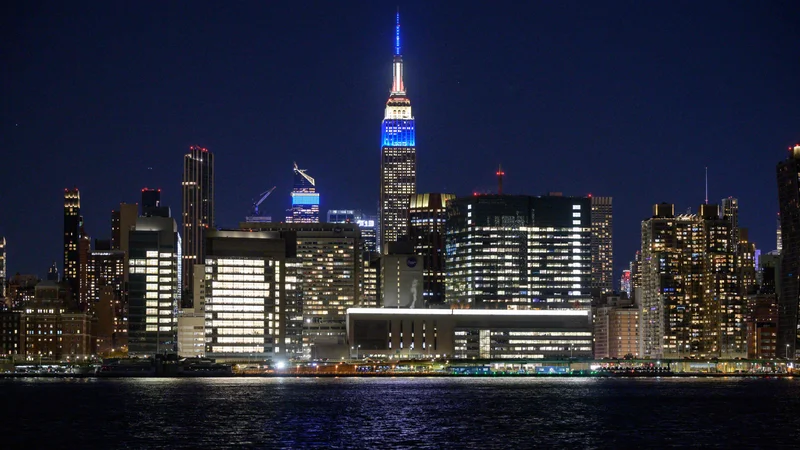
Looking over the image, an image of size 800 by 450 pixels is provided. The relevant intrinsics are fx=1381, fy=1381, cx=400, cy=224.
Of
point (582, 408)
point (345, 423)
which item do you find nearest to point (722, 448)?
point (345, 423)

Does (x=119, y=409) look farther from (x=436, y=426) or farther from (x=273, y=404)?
(x=436, y=426)

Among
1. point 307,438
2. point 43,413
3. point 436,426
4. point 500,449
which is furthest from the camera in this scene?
point 43,413

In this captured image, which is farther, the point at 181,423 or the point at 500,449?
the point at 181,423

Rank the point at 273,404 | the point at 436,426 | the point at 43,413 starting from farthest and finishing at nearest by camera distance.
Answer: the point at 273,404
the point at 43,413
the point at 436,426

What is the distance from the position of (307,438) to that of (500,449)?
21.3 metres

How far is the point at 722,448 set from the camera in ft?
429

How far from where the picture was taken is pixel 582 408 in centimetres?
18800

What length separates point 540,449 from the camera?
13038 centimetres

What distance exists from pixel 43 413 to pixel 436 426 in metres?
55.5

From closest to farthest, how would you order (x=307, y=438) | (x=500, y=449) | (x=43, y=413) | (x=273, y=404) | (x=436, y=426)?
1. (x=500, y=449)
2. (x=307, y=438)
3. (x=436, y=426)
4. (x=43, y=413)
5. (x=273, y=404)

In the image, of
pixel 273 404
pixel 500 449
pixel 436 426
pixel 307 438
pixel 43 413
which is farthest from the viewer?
pixel 273 404

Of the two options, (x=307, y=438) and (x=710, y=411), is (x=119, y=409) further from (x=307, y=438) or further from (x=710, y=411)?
(x=710, y=411)

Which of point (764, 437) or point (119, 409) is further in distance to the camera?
point (119, 409)

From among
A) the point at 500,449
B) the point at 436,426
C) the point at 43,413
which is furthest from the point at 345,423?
the point at 43,413
